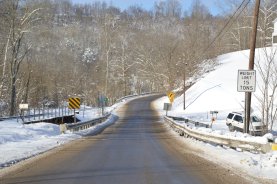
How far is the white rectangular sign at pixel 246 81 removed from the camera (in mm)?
18953

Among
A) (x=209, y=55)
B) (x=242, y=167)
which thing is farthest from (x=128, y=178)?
(x=209, y=55)

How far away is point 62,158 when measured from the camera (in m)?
15.2

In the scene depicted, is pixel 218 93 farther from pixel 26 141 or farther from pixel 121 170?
pixel 121 170

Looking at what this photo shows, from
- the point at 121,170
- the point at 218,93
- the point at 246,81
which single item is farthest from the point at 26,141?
the point at 218,93

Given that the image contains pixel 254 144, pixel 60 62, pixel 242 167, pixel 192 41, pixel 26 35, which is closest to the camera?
pixel 242 167

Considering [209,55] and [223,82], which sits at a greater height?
A: [209,55]

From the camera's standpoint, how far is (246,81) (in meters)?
19.1

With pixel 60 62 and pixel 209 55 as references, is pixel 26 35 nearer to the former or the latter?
pixel 209 55

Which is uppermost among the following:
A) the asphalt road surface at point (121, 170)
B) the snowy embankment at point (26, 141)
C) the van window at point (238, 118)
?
the van window at point (238, 118)

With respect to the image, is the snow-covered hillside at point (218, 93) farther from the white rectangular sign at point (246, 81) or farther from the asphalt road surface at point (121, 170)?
the asphalt road surface at point (121, 170)

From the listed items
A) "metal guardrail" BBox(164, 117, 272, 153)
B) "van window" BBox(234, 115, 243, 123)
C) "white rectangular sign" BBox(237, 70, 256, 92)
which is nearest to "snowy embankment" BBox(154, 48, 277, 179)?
A: "van window" BBox(234, 115, 243, 123)

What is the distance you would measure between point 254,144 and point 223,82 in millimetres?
65239

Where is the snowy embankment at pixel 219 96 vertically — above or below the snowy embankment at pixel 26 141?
above

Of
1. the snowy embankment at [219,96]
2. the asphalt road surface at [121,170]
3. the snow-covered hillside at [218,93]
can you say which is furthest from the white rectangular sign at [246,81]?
the snow-covered hillside at [218,93]
